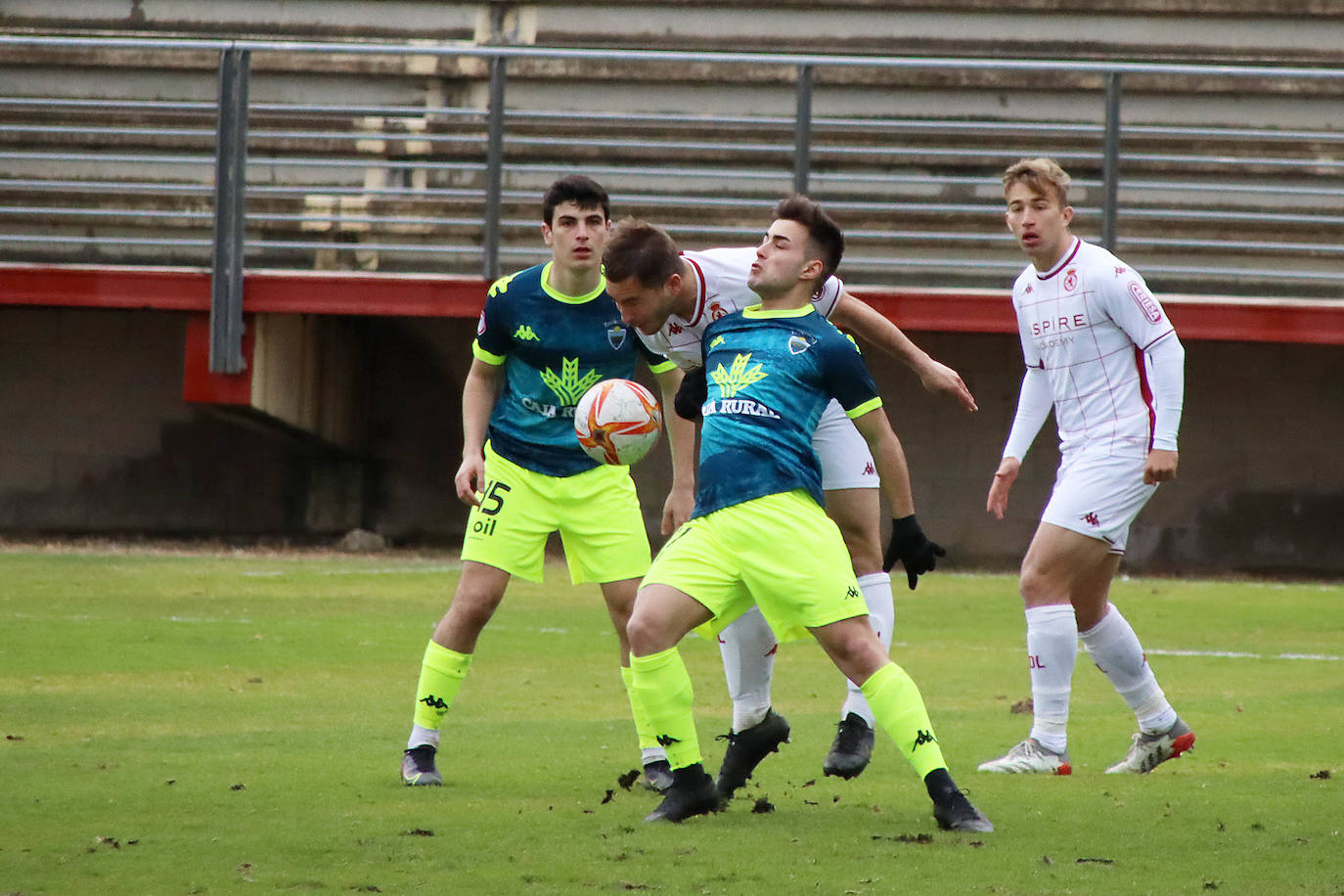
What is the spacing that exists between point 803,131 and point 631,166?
2595mm

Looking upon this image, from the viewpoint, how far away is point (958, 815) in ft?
16.1

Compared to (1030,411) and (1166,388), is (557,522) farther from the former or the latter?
(1166,388)

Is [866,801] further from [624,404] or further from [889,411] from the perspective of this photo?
[889,411]

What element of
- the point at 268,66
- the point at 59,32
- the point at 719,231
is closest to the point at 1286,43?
the point at 719,231

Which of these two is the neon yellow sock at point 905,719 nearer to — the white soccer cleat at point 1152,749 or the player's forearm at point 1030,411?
the white soccer cleat at point 1152,749

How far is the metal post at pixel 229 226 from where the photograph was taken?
15.1 m

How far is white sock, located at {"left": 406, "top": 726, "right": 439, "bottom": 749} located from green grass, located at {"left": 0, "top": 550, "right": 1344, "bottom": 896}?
164 mm

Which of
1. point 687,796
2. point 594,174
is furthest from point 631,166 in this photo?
point 687,796

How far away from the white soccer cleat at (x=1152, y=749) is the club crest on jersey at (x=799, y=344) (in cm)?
220

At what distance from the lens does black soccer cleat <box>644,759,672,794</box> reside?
5801mm

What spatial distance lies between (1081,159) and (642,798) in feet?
40.3

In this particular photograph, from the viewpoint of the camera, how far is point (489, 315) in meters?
6.39

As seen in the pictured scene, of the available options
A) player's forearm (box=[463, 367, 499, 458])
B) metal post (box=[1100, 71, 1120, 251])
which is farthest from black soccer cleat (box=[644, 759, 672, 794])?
metal post (box=[1100, 71, 1120, 251])

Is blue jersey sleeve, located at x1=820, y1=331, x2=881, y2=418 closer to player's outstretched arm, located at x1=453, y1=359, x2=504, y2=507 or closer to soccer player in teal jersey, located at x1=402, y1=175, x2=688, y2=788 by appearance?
soccer player in teal jersey, located at x1=402, y1=175, x2=688, y2=788
